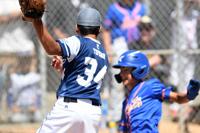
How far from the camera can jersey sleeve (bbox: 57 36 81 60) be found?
16.9 feet

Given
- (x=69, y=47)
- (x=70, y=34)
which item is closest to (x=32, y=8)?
(x=69, y=47)

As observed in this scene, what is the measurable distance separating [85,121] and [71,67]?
463mm

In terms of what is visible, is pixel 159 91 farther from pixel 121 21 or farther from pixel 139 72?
pixel 121 21

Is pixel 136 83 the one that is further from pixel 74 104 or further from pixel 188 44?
pixel 188 44

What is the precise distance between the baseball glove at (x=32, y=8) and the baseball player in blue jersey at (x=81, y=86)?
0.52 metres

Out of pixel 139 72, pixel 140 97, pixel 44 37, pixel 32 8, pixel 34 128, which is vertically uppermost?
pixel 32 8

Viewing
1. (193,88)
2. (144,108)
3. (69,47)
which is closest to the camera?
(69,47)

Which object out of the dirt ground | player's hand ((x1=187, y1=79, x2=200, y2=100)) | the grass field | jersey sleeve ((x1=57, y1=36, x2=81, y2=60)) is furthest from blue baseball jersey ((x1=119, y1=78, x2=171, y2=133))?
the dirt ground

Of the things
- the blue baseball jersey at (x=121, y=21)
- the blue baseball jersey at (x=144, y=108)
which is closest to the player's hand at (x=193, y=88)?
the blue baseball jersey at (x=144, y=108)

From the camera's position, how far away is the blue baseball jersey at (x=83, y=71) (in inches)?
214

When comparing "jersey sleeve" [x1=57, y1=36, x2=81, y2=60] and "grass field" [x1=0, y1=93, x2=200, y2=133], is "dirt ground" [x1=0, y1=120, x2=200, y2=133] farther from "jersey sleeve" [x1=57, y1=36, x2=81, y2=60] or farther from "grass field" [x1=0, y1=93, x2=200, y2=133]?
"jersey sleeve" [x1=57, y1=36, x2=81, y2=60]

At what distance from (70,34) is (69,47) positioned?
14.4 feet

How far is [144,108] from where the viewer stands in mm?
6105

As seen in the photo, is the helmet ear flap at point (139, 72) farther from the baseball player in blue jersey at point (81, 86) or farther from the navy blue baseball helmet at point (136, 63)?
the baseball player in blue jersey at point (81, 86)
